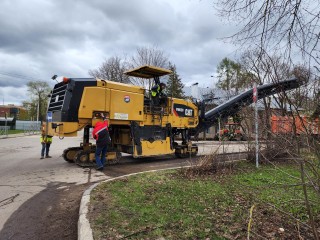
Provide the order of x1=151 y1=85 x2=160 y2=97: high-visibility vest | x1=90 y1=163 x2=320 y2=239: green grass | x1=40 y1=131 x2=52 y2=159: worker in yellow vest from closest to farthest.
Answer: x1=90 y1=163 x2=320 y2=239: green grass → x1=151 y1=85 x2=160 y2=97: high-visibility vest → x1=40 y1=131 x2=52 y2=159: worker in yellow vest

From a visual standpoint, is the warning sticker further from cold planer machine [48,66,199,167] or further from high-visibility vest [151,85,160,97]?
high-visibility vest [151,85,160,97]

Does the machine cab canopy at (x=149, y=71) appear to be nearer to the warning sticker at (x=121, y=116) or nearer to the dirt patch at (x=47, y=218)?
the warning sticker at (x=121, y=116)

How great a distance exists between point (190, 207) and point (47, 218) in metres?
2.40

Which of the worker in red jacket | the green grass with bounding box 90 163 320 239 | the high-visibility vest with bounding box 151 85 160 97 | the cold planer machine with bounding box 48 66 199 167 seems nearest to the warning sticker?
the cold planer machine with bounding box 48 66 199 167

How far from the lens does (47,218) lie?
5148 mm

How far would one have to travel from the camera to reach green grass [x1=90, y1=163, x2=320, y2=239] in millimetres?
4059

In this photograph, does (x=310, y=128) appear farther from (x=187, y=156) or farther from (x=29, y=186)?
(x=187, y=156)

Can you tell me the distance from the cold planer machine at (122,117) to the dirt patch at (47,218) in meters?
3.24

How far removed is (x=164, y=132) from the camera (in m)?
12.2

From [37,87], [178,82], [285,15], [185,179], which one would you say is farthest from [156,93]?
[37,87]

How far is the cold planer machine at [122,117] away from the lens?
31.7 feet

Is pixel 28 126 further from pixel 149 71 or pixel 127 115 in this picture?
pixel 127 115

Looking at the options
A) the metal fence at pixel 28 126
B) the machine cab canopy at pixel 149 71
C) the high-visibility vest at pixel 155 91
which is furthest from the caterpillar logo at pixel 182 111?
the metal fence at pixel 28 126

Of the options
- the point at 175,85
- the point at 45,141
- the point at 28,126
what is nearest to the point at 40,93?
the point at 28,126
